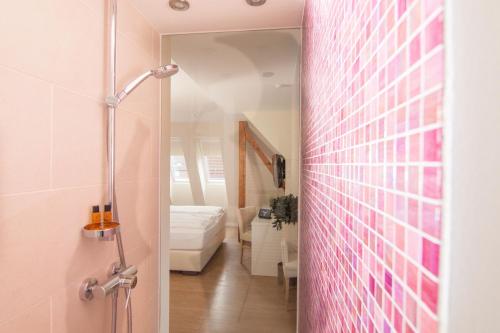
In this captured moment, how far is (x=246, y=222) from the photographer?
1734 millimetres

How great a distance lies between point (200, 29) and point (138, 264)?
4.46 ft

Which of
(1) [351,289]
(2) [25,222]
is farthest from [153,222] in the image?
(1) [351,289]

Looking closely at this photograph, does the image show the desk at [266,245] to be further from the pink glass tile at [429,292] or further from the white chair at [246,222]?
the pink glass tile at [429,292]

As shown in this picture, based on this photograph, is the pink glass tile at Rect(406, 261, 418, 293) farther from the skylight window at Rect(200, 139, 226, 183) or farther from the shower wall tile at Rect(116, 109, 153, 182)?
the skylight window at Rect(200, 139, 226, 183)

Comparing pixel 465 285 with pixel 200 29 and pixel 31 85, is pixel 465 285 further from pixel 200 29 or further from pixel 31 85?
pixel 200 29

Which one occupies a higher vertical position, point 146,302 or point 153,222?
point 153,222

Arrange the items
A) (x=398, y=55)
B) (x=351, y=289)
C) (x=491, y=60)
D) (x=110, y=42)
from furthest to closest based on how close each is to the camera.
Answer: (x=110, y=42)
(x=351, y=289)
(x=398, y=55)
(x=491, y=60)

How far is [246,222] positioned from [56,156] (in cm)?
114

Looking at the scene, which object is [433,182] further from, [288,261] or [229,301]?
[229,301]

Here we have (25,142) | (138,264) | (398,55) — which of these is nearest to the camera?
(398,55)

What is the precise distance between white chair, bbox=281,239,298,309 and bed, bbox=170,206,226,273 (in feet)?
1.34

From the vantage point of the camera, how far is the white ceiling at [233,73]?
1.62 meters

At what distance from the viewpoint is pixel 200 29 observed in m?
1.54

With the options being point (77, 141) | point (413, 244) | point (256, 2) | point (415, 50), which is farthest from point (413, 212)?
point (256, 2)
